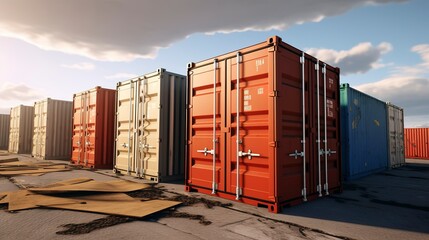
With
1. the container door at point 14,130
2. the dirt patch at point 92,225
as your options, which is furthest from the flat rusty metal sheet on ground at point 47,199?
the container door at point 14,130

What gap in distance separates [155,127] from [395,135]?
12.8 meters

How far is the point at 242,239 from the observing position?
145 inches

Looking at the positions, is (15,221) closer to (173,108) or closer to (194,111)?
(194,111)

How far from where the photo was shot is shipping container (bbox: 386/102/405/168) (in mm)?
13667

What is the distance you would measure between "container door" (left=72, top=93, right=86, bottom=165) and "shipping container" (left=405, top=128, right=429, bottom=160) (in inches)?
941

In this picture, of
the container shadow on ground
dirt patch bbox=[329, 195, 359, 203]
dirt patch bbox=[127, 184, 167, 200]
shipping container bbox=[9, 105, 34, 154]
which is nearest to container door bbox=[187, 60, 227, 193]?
dirt patch bbox=[127, 184, 167, 200]

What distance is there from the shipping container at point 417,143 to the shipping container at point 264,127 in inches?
761

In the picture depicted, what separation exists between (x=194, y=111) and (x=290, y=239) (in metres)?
4.11

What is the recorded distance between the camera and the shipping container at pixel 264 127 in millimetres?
5363

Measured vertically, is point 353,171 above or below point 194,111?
below

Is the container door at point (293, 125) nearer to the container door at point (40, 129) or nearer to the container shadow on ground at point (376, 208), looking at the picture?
the container shadow on ground at point (376, 208)

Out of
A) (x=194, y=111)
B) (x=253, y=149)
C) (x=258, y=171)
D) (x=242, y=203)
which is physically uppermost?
(x=194, y=111)

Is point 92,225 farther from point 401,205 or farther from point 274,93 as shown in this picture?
point 401,205

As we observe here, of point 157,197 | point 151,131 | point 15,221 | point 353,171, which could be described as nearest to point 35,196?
point 15,221
